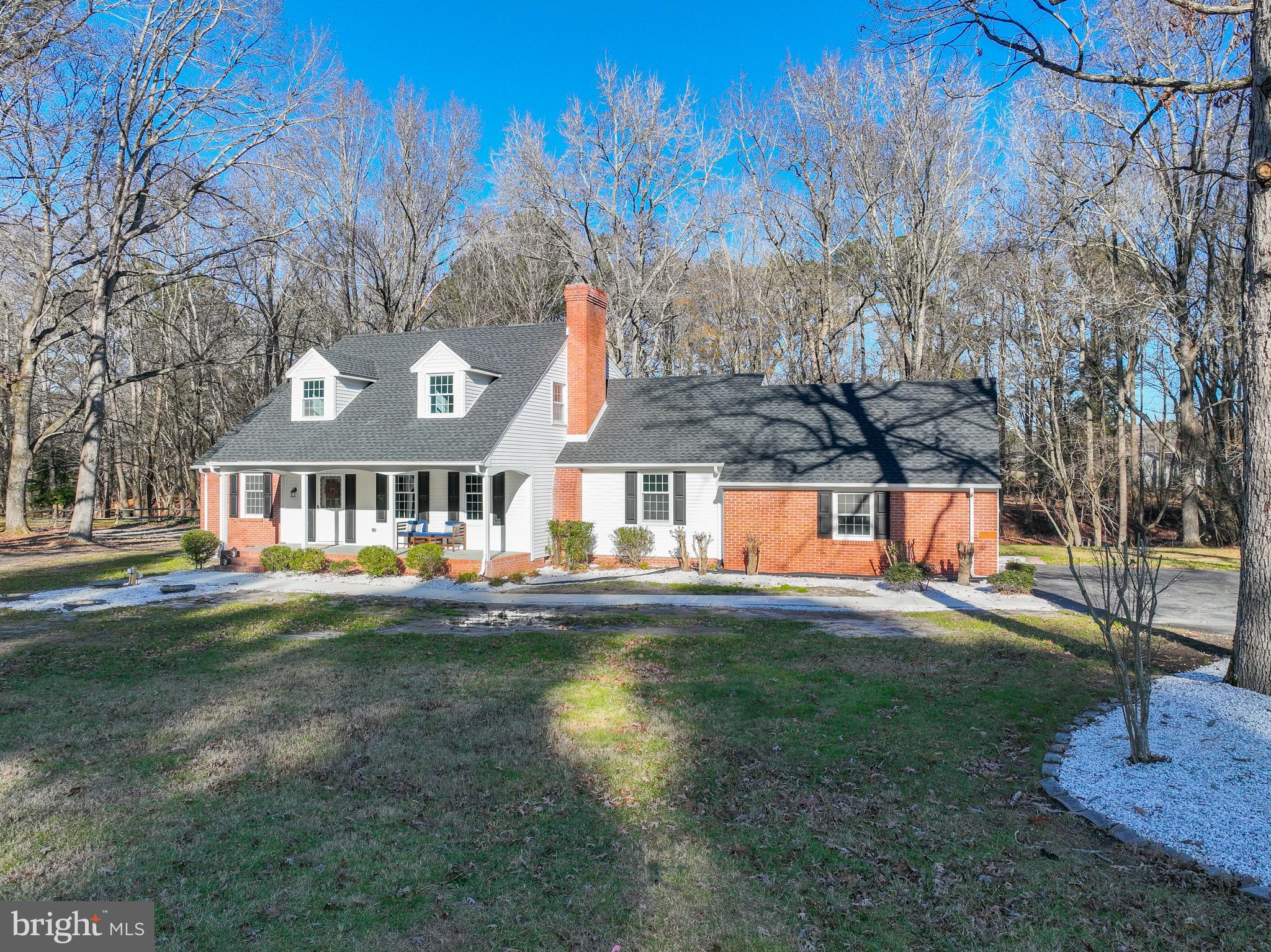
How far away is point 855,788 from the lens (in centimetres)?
630

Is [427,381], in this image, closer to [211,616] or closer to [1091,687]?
[211,616]

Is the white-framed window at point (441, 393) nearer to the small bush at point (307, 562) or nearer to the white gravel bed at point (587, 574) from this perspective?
the small bush at point (307, 562)

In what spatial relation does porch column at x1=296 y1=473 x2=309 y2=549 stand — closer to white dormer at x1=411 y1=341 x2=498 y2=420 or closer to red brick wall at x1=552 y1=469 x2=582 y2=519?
white dormer at x1=411 y1=341 x2=498 y2=420

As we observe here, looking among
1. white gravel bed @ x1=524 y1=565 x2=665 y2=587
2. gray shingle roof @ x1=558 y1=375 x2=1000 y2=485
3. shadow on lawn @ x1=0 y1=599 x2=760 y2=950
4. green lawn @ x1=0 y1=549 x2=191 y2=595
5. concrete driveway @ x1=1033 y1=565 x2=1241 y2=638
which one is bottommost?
concrete driveway @ x1=1033 y1=565 x2=1241 y2=638

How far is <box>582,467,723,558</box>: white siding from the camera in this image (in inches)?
816

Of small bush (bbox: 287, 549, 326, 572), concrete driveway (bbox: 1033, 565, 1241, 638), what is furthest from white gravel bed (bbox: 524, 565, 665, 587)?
concrete driveway (bbox: 1033, 565, 1241, 638)

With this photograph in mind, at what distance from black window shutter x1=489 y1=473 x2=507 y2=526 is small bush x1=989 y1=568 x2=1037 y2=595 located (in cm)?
1126

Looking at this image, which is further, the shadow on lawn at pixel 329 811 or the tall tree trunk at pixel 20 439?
the tall tree trunk at pixel 20 439

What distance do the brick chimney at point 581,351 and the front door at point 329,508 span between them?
20.1 ft

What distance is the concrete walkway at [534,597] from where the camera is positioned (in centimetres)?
1519

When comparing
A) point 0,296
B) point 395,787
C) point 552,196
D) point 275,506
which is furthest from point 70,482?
point 395,787

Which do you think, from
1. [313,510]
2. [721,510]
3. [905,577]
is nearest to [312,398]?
[313,510]

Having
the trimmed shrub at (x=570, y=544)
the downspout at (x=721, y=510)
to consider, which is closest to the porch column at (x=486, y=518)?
the trimmed shrub at (x=570, y=544)

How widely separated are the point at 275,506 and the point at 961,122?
2531cm
